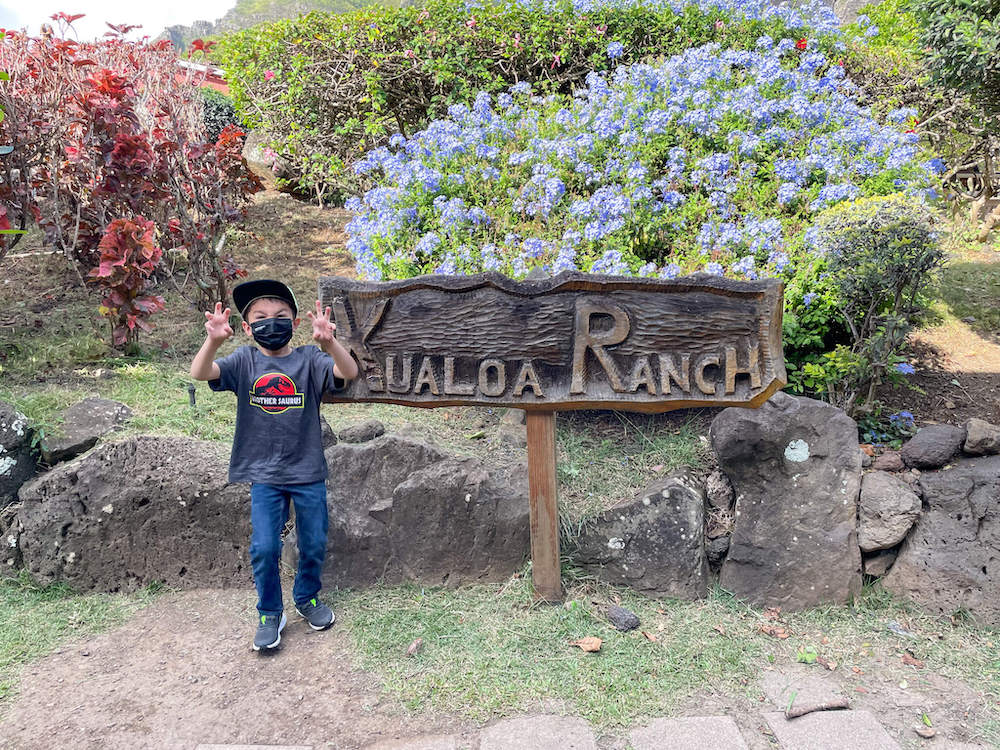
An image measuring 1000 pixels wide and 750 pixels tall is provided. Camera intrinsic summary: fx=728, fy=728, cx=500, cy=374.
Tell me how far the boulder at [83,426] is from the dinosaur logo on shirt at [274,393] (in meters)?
1.26

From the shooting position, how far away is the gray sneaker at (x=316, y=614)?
2.84m

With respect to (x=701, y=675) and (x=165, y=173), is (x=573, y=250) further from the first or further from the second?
(x=165, y=173)

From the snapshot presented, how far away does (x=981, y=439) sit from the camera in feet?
9.91

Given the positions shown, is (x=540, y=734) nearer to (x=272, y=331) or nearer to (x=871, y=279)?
(x=272, y=331)

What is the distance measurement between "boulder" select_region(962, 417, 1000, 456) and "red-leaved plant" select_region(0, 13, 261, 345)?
13.8ft

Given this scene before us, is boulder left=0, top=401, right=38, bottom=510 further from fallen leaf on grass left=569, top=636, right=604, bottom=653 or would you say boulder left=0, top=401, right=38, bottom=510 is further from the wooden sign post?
fallen leaf on grass left=569, top=636, right=604, bottom=653

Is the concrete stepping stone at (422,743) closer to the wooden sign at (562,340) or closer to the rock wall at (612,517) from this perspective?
the rock wall at (612,517)

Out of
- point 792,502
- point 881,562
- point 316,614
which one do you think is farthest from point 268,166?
point 881,562

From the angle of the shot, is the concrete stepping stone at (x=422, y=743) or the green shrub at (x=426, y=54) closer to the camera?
the concrete stepping stone at (x=422, y=743)

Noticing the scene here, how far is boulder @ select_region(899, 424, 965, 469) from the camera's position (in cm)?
310

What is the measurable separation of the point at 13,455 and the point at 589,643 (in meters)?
2.62

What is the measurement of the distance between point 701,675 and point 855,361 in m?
1.66

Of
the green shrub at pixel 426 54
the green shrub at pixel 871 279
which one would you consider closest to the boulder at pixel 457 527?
the green shrub at pixel 871 279

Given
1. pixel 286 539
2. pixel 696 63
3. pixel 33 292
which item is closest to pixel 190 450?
pixel 286 539
